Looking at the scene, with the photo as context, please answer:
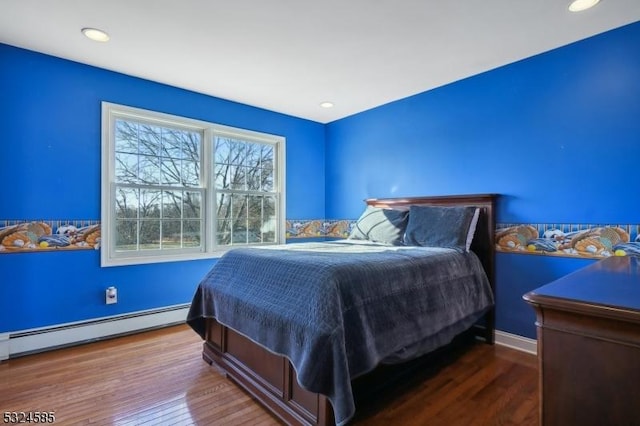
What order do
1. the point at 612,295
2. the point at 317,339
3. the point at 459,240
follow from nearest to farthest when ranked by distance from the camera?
the point at 612,295, the point at 317,339, the point at 459,240

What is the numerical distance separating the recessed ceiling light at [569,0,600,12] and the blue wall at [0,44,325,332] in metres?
3.30

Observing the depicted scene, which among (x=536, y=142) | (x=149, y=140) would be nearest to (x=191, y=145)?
(x=149, y=140)

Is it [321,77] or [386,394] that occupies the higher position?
[321,77]

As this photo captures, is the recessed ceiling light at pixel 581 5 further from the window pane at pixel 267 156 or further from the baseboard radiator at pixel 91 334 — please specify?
the window pane at pixel 267 156

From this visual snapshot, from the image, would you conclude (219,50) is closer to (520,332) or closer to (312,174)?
(312,174)

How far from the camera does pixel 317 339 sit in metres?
1.46

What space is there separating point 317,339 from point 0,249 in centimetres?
264

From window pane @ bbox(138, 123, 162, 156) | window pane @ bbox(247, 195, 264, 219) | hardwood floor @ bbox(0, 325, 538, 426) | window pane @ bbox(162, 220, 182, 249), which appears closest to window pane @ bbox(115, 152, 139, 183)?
window pane @ bbox(138, 123, 162, 156)

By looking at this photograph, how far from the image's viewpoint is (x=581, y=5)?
6.38 feet

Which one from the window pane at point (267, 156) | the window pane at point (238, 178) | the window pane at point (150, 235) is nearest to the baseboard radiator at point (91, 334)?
the window pane at point (150, 235)

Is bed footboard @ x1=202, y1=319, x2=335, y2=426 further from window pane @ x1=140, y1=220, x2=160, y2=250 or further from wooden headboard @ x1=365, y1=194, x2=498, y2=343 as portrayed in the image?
wooden headboard @ x1=365, y1=194, x2=498, y2=343

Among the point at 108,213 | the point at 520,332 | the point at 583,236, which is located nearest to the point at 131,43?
the point at 108,213

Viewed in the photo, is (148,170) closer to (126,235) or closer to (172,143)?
(172,143)

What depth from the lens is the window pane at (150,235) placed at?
10.2 ft
